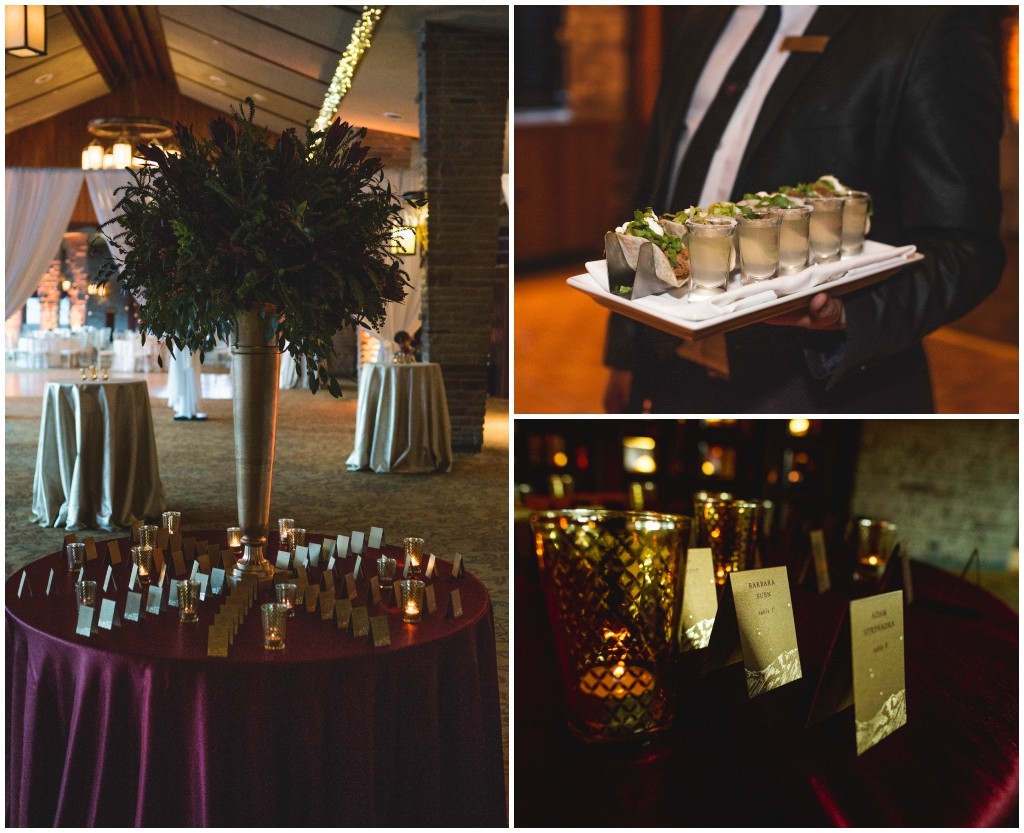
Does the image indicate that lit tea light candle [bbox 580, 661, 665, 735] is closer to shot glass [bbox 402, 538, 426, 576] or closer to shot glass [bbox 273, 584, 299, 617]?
shot glass [bbox 273, 584, 299, 617]

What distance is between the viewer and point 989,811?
0.71 meters

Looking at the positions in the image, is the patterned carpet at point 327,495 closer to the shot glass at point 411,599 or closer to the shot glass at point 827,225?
the shot glass at point 411,599

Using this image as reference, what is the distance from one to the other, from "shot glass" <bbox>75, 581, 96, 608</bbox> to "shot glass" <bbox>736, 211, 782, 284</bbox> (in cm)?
113

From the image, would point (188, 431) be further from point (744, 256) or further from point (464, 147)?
point (744, 256)

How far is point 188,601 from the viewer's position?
1.46 m

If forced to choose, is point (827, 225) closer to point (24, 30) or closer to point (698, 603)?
point (698, 603)

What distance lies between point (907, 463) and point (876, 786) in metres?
4.43

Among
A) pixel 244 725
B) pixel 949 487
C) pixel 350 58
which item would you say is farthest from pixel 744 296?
pixel 350 58

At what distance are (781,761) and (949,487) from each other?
14.7 feet

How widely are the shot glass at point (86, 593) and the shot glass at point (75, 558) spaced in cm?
21

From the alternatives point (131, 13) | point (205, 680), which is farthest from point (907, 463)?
point (131, 13)

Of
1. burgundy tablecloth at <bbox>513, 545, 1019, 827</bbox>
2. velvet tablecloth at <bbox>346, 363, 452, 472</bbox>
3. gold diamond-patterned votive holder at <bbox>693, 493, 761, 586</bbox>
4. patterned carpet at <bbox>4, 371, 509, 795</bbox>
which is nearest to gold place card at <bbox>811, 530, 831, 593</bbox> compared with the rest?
gold diamond-patterned votive holder at <bbox>693, 493, 761, 586</bbox>

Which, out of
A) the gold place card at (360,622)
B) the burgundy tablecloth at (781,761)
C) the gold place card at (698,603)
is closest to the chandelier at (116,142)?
the gold place card at (360,622)

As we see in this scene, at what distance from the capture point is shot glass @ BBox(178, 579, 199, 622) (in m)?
1.46
